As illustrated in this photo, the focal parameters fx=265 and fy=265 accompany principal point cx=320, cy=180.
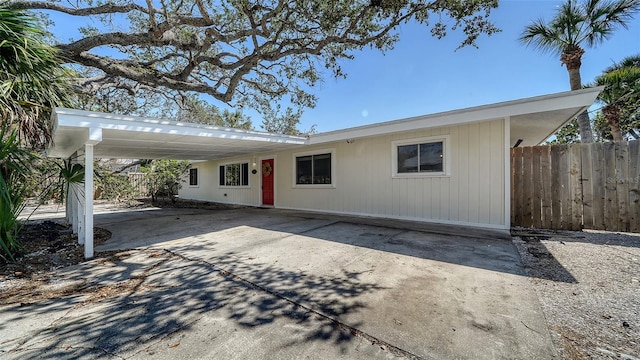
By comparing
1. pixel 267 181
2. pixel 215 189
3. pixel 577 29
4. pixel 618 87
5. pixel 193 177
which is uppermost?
pixel 577 29

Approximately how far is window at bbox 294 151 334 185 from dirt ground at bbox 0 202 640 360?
5.19m

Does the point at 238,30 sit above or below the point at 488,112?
above

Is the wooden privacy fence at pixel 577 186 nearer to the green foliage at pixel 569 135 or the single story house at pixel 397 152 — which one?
the single story house at pixel 397 152

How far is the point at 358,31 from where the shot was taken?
7676 mm

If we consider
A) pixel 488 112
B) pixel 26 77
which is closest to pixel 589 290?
pixel 488 112

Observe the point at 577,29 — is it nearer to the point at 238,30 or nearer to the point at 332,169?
the point at 332,169

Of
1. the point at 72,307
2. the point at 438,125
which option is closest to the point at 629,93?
the point at 438,125

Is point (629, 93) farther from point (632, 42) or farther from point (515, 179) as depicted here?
point (515, 179)

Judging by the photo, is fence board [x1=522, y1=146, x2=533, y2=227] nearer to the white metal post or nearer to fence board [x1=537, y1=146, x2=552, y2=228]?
fence board [x1=537, y1=146, x2=552, y2=228]

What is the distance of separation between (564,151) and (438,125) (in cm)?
253

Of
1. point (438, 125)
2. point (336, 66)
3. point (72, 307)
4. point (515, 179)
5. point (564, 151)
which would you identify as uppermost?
point (336, 66)

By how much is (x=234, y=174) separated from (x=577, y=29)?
1327cm

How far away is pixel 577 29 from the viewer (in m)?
7.85

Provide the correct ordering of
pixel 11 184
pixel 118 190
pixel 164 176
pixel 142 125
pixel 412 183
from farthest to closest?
pixel 118 190
pixel 164 176
pixel 412 183
pixel 142 125
pixel 11 184
